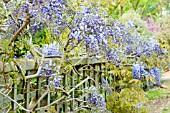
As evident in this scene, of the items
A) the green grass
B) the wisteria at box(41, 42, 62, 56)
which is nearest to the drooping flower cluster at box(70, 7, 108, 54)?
the wisteria at box(41, 42, 62, 56)

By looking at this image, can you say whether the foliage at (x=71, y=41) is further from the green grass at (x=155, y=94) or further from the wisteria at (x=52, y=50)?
the green grass at (x=155, y=94)

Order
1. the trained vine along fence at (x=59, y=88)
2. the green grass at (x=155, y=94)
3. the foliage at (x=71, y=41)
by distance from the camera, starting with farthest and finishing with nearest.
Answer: the green grass at (x=155, y=94) < the trained vine along fence at (x=59, y=88) < the foliage at (x=71, y=41)

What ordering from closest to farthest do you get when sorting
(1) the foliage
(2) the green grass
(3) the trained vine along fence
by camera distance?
(1) the foliage, (3) the trained vine along fence, (2) the green grass

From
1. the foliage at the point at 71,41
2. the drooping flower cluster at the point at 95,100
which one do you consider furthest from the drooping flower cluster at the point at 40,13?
the drooping flower cluster at the point at 95,100

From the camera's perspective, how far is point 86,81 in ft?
14.8

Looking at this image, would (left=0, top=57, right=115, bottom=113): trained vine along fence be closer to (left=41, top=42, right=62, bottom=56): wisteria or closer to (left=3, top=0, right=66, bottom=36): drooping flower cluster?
(left=41, top=42, right=62, bottom=56): wisteria

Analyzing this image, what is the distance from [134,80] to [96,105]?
0.89 metres

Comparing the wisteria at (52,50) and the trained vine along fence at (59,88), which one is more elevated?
the wisteria at (52,50)

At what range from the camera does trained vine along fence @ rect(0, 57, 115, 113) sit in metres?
3.07

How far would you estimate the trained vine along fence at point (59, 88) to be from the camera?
3074 mm

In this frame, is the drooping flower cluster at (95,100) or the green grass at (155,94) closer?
the drooping flower cluster at (95,100)

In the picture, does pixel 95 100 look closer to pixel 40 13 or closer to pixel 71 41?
pixel 71 41

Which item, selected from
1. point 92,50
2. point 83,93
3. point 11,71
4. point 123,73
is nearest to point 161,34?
point 123,73

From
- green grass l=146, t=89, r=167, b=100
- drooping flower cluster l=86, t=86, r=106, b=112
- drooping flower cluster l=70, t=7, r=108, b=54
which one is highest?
drooping flower cluster l=70, t=7, r=108, b=54
